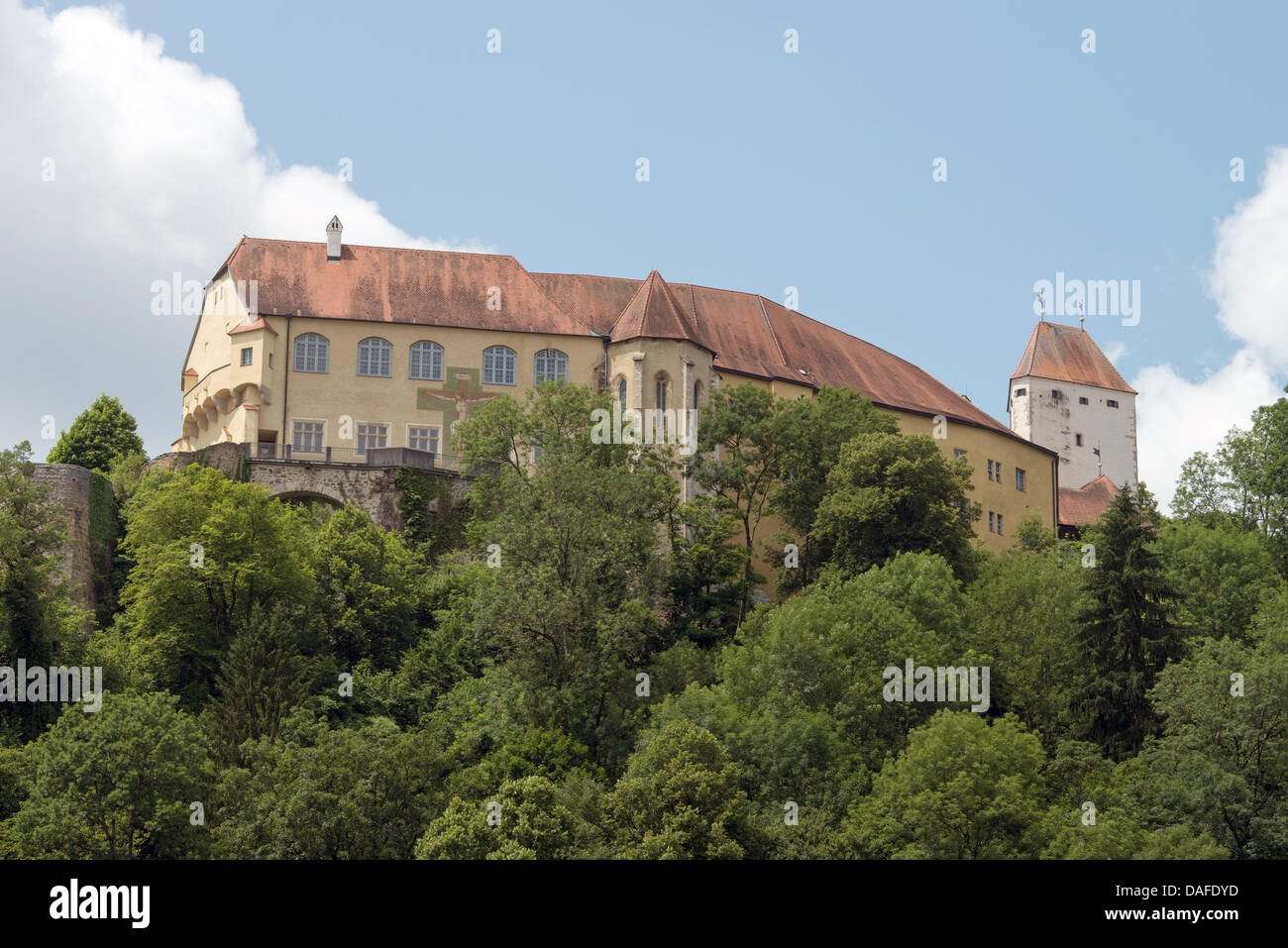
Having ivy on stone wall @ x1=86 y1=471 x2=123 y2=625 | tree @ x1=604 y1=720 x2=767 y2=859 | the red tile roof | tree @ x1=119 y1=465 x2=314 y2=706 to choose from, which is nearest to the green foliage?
tree @ x1=604 y1=720 x2=767 y2=859

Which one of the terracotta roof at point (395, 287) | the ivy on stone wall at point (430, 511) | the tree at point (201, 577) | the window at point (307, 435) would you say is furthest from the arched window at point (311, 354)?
the tree at point (201, 577)

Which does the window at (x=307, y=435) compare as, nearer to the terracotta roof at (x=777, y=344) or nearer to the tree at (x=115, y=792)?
the terracotta roof at (x=777, y=344)

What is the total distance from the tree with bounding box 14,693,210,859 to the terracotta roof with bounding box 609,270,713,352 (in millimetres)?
32897

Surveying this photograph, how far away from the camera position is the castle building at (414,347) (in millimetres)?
69938

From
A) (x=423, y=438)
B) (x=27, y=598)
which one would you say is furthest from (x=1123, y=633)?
(x=423, y=438)

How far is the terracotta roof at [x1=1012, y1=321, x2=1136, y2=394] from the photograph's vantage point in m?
108

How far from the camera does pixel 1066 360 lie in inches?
4323

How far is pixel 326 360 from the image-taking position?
71.1 m

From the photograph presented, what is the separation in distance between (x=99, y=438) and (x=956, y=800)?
47.2m

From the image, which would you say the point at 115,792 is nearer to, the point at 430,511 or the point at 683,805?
the point at 683,805

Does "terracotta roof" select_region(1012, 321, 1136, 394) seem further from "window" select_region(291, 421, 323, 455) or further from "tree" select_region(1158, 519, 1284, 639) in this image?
"window" select_region(291, 421, 323, 455)
